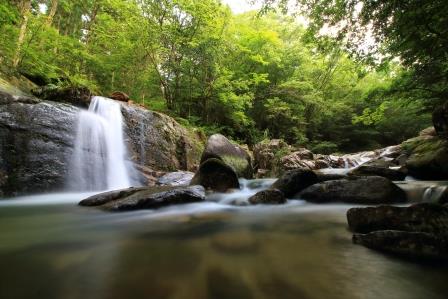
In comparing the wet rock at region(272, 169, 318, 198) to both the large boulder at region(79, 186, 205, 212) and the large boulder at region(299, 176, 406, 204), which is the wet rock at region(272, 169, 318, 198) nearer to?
the large boulder at region(299, 176, 406, 204)

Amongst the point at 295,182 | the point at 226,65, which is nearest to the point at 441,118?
the point at 295,182

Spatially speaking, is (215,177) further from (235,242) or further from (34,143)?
(34,143)

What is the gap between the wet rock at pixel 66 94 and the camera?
28.9 ft

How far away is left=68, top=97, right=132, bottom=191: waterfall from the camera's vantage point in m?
7.27

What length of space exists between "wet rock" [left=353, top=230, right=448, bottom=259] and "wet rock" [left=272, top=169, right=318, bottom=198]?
3623mm

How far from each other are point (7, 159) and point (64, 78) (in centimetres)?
631

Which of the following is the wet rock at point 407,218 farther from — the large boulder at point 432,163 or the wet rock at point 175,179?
the wet rock at point 175,179

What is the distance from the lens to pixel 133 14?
12383mm

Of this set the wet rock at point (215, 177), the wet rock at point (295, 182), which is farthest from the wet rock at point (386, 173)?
the wet rock at point (215, 177)

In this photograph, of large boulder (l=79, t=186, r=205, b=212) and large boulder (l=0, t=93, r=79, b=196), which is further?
large boulder (l=0, t=93, r=79, b=196)

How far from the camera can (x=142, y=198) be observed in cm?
504

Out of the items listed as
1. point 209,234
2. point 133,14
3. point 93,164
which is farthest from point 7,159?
point 133,14

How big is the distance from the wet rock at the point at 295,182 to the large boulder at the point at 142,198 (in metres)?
1.90

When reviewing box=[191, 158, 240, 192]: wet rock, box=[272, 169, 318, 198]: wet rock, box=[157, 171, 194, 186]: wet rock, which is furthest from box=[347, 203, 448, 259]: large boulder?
box=[157, 171, 194, 186]: wet rock
